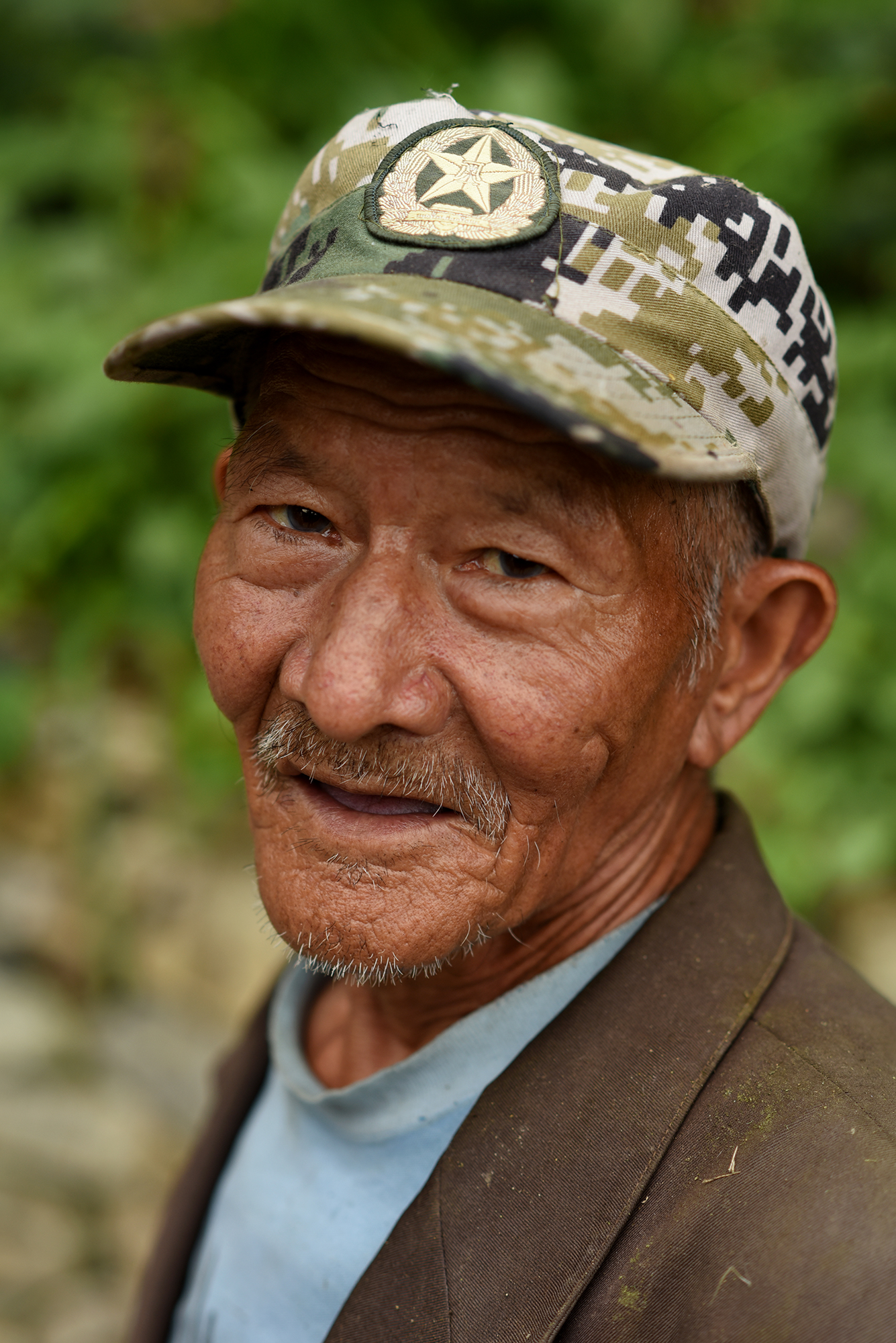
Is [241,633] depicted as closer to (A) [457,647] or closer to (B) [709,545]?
(A) [457,647]

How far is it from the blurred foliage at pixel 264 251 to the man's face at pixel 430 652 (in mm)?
2398

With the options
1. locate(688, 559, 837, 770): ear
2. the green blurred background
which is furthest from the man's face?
the green blurred background

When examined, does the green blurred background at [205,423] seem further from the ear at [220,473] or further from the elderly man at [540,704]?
the elderly man at [540,704]

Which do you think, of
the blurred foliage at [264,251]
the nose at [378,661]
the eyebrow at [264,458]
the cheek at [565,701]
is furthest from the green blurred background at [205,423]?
the nose at [378,661]

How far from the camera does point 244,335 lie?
5.89 feet

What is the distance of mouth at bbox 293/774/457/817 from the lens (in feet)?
5.46

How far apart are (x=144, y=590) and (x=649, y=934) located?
11.9ft

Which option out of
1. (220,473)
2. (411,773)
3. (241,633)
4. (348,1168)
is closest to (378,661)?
(411,773)

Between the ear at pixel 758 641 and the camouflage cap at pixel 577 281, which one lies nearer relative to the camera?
the camouflage cap at pixel 577 281

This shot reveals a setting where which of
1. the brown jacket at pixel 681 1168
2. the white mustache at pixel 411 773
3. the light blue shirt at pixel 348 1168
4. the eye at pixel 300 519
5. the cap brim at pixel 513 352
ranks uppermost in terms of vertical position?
the cap brim at pixel 513 352

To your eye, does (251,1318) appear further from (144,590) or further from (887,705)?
(144,590)

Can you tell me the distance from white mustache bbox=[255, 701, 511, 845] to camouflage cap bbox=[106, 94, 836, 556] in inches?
21.8

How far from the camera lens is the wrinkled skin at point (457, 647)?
1.54 meters

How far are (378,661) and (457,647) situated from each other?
5.1 inches
